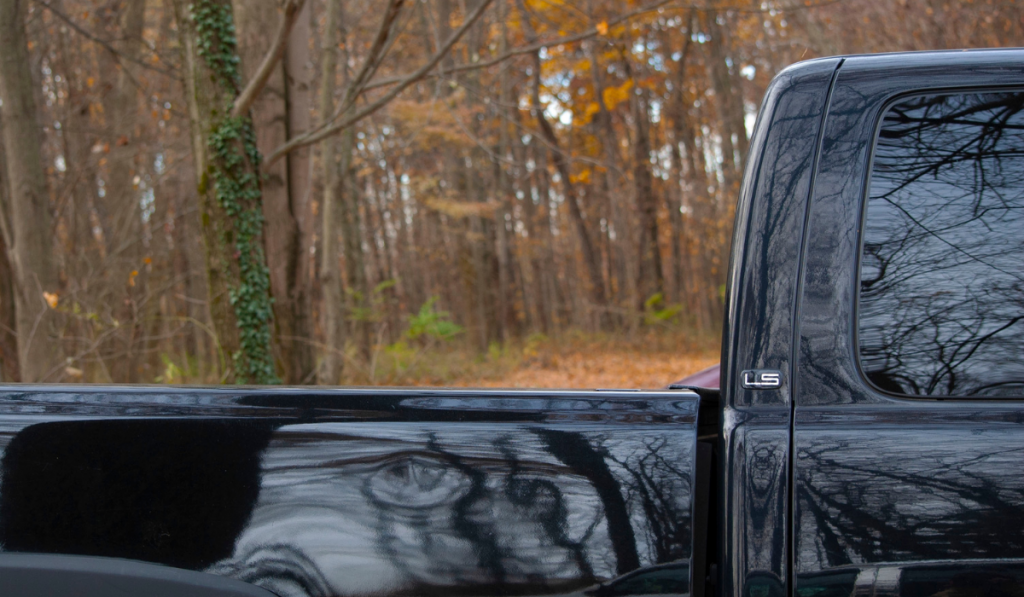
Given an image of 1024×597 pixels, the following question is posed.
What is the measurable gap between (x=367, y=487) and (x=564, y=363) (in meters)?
14.3

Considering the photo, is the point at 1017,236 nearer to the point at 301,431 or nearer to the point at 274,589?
the point at 301,431

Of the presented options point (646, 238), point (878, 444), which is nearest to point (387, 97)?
point (878, 444)

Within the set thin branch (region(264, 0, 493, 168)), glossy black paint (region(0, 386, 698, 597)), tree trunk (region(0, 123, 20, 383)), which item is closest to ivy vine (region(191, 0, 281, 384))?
thin branch (region(264, 0, 493, 168))

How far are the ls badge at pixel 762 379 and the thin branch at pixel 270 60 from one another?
16.9 feet

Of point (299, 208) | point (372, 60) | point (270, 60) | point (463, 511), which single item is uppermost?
point (372, 60)

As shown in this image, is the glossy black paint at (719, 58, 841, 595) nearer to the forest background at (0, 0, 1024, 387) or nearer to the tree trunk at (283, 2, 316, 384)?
the forest background at (0, 0, 1024, 387)

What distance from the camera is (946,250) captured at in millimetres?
1621

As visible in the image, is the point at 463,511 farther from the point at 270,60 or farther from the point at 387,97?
the point at 387,97

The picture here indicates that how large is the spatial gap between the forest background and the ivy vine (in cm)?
2

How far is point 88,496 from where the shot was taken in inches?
60.8

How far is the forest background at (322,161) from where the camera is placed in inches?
286

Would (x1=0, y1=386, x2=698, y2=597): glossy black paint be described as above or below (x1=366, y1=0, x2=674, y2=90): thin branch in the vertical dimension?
below

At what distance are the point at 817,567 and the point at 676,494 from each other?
1.00ft

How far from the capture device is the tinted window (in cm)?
158
